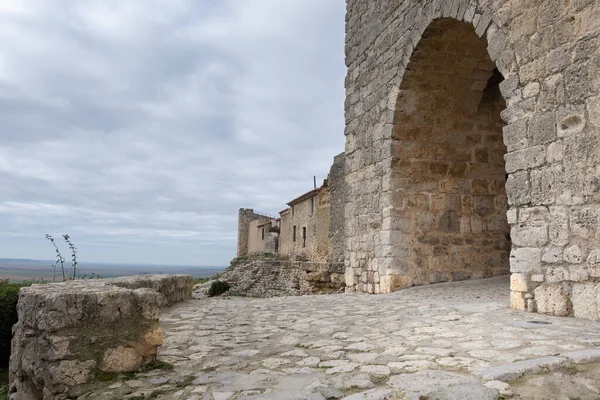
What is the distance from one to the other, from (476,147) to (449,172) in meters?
0.55

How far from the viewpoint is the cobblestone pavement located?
222 centimetres

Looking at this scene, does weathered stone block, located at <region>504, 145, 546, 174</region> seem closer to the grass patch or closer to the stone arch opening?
the stone arch opening

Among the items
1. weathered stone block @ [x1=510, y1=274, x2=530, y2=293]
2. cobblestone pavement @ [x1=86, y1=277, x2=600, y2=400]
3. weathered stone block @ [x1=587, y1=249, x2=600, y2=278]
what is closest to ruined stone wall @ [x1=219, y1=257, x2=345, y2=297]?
cobblestone pavement @ [x1=86, y1=277, x2=600, y2=400]

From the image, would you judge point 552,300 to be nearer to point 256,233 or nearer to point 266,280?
point 266,280

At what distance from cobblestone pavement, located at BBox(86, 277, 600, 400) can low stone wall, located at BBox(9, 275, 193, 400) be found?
0.52 ft

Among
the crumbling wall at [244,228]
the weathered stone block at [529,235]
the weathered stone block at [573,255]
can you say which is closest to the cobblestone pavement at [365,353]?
the weathered stone block at [573,255]

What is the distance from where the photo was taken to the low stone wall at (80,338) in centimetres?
247

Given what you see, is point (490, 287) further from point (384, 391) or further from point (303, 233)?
point (303, 233)

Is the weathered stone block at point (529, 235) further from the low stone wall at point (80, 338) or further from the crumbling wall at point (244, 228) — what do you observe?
the crumbling wall at point (244, 228)

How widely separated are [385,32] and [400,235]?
9.61 ft

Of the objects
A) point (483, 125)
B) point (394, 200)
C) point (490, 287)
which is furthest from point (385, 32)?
point (490, 287)

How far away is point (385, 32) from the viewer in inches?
271

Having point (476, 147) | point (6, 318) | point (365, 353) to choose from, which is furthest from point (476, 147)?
point (6, 318)

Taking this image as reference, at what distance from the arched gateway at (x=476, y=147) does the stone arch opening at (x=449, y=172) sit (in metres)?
0.02
